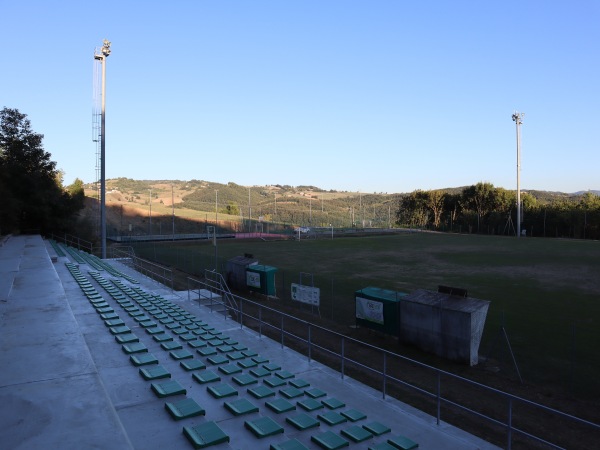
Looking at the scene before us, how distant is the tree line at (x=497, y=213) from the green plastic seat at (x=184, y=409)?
256 ft

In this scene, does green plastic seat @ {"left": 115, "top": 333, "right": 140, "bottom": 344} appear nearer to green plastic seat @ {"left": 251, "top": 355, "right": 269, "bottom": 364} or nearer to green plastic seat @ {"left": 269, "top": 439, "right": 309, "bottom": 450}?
green plastic seat @ {"left": 251, "top": 355, "right": 269, "bottom": 364}

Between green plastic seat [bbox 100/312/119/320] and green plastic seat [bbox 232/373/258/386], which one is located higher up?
green plastic seat [bbox 100/312/119/320]

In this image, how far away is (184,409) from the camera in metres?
7.22

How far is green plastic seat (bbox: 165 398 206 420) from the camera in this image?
276 inches

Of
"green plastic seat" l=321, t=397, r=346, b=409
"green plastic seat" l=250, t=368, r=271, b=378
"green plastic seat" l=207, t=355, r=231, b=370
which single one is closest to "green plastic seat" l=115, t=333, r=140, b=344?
"green plastic seat" l=207, t=355, r=231, b=370

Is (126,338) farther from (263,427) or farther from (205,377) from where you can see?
(263,427)

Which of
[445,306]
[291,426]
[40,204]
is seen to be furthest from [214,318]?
[40,204]

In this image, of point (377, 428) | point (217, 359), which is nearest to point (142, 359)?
point (217, 359)

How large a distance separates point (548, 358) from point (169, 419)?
39.0ft

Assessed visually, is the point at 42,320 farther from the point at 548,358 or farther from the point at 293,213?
the point at 293,213

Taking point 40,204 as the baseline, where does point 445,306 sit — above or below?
below

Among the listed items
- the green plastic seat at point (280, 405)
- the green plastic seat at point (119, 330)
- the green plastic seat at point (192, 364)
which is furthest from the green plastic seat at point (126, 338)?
the green plastic seat at point (280, 405)

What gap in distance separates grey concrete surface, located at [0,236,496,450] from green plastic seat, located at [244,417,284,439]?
82 millimetres

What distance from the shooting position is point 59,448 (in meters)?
5.62
